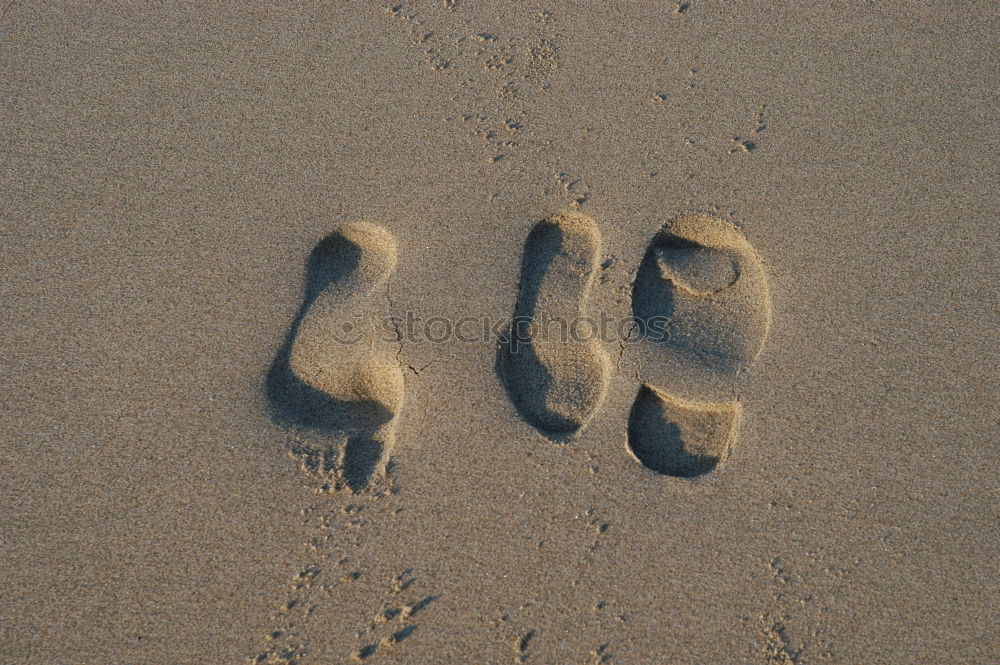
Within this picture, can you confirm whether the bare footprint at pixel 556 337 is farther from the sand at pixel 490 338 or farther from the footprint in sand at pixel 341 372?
the footprint in sand at pixel 341 372

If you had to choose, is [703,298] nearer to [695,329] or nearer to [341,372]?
[695,329]

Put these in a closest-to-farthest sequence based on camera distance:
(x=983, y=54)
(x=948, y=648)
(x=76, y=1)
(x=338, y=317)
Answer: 1. (x=948, y=648)
2. (x=338, y=317)
3. (x=983, y=54)
4. (x=76, y=1)

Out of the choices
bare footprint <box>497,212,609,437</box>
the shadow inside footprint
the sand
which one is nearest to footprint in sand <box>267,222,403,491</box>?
the sand

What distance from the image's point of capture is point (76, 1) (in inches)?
102

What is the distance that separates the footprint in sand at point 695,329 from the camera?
6.18 feet

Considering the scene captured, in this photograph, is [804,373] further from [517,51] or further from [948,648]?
[517,51]

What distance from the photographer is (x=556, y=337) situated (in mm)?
2000

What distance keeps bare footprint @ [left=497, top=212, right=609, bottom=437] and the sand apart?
0.02m

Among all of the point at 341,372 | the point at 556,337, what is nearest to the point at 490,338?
the point at 556,337

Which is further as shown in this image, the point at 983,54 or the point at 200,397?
the point at 983,54

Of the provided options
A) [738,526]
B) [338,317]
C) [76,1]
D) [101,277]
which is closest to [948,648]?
[738,526]

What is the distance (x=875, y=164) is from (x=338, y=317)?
176 centimetres

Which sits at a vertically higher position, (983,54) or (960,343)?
(983,54)

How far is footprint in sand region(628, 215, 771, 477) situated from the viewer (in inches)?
74.2
